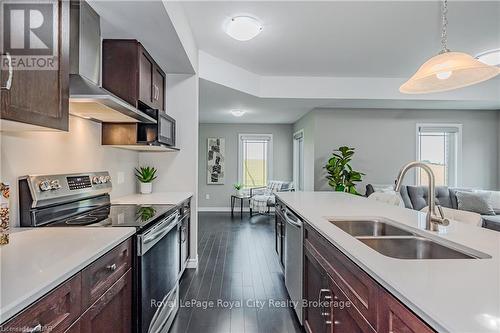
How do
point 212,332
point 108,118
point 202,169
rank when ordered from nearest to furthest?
point 212,332 < point 108,118 < point 202,169

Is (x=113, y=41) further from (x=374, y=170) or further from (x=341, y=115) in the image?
(x=374, y=170)

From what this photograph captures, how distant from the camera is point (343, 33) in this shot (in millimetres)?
3092

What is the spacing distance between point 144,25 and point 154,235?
161cm

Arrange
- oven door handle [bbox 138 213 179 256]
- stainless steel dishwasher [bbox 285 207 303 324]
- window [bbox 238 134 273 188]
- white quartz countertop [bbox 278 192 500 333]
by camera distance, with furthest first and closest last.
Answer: window [bbox 238 134 273 188] → stainless steel dishwasher [bbox 285 207 303 324] → oven door handle [bbox 138 213 179 256] → white quartz countertop [bbox 278 192 500 333]

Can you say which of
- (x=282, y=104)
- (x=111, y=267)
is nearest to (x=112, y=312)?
(x=111, y=267)

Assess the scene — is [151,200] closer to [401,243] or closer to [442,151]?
[401,243]

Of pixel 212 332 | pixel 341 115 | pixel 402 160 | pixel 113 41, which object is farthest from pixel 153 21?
pixel 402 160

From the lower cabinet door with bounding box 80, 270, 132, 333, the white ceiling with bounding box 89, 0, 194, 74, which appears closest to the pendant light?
the white ceiling with bounding box 89, 0, 194, 74

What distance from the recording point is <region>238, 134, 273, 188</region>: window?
7547 millimetres

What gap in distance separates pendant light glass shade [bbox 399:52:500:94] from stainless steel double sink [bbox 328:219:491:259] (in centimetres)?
110

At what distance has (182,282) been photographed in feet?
9.46

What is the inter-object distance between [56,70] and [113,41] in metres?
1.36

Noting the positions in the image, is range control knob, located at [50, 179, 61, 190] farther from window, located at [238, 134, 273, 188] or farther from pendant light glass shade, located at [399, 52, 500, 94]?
window, located at [238, 134, 273, 188]

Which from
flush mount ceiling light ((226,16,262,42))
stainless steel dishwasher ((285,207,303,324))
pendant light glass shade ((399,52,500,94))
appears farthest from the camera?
flush mount ceiling light ((226,16,262,42))
